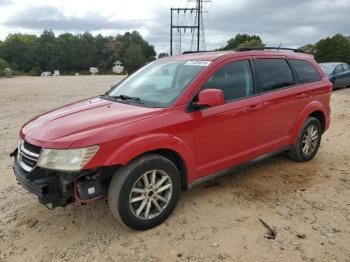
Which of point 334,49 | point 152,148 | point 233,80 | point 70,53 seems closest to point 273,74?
point 233,80

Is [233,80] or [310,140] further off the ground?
[233,80]

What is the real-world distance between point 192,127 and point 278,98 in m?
1.60

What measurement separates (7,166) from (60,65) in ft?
329

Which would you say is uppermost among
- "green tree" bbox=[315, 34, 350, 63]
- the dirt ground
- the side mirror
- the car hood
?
"green tree" bbox=[315, 34, 350, 63]

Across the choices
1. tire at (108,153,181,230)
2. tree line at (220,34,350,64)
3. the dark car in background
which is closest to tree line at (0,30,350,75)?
tree line at (220,34,350,64)

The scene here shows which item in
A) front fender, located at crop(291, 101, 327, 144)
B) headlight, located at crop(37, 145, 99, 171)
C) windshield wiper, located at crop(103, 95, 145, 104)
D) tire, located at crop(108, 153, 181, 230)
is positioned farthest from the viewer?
front fender, located at crop(291, 101, 327, 144)

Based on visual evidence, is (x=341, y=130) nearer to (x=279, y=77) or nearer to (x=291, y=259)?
(x=279, y=77)

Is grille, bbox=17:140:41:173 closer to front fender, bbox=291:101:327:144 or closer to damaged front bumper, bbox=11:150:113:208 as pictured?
damaged front bumper, bbox=11:150:113:208

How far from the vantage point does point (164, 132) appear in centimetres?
366

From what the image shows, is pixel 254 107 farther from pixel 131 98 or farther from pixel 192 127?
pixel 131 98

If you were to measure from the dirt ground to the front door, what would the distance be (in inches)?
19.8

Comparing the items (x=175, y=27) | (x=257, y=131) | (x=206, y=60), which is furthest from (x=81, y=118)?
(x=175, y=27)

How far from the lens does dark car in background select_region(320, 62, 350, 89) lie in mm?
17141

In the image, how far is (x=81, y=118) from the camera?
3723mm
